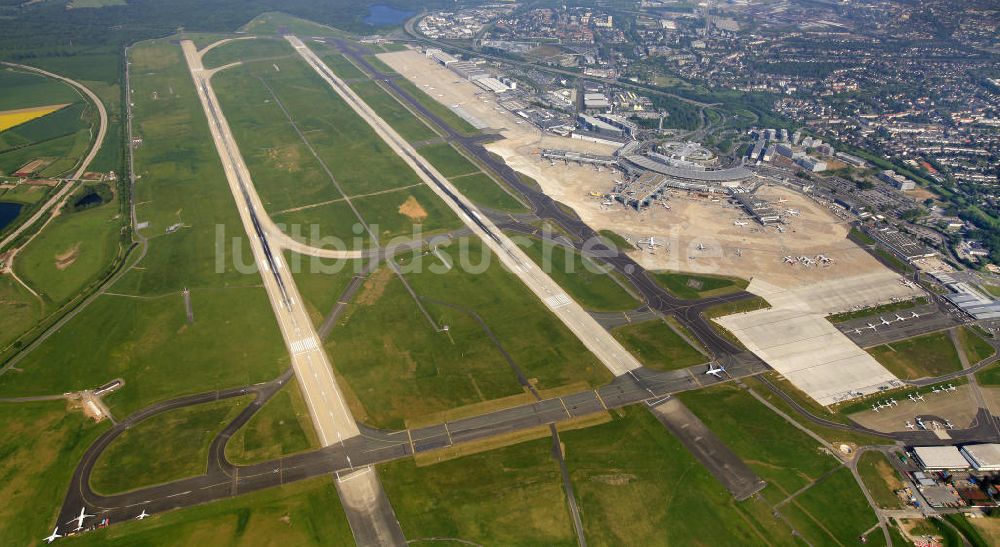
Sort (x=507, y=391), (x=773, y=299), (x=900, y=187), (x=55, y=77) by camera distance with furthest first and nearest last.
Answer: (x=55, y=77)
(x=900, y=187)
(x=773, y=299)
(x=507, y=391)

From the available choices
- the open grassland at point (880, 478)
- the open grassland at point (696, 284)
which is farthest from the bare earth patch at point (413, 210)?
the open grassland at point (880, 478)

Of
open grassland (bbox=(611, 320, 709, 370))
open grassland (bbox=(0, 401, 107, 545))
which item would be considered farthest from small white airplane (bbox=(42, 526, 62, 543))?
open grassland (bbox=(611, 320, 709, 370))

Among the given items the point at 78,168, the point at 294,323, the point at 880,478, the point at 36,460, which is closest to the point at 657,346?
the point at 880,478

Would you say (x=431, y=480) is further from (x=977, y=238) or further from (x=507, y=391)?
(x=977, y=238)

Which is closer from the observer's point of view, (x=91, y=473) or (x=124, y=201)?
(x=91, y=473)

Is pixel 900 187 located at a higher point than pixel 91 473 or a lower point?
higher

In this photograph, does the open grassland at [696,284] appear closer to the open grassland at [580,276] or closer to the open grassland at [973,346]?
the open grassland at [580,276]

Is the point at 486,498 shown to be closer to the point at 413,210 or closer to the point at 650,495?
the point at 650,495

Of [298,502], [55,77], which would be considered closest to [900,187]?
[298,502]
